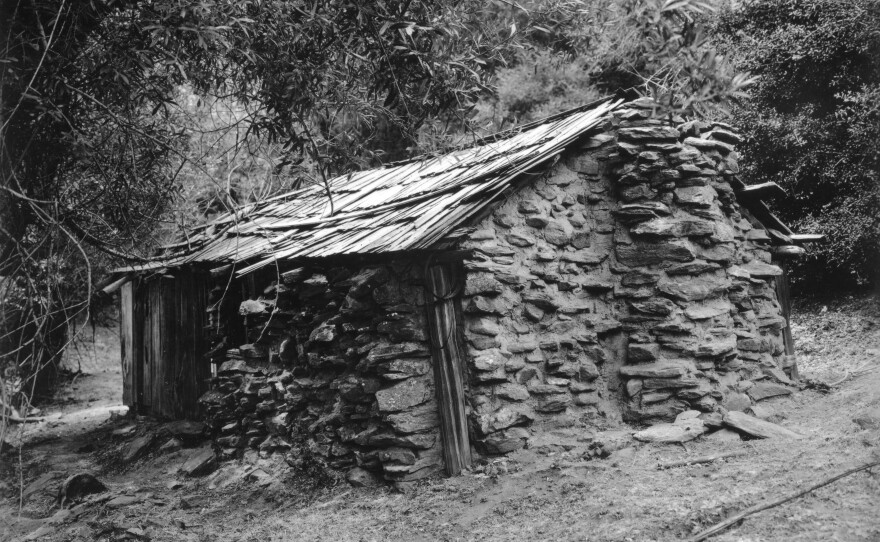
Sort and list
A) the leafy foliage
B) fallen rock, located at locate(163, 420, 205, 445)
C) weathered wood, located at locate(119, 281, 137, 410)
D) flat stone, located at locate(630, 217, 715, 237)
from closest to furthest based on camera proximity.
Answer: flat stone, located at locate(630, 217, 715, 237) < fallen rock, located at locate(163, 420, 205, 445) < the leafy foliage < weathered wood, located at locate(119, 281, 137, 410)

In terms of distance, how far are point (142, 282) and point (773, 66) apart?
1155cm

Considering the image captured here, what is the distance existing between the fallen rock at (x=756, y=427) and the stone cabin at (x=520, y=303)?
1.23ft

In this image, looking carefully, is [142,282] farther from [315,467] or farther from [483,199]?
[483,199]

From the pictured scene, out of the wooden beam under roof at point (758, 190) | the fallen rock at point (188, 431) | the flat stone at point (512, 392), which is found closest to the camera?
the flat stone at point (512, 392)

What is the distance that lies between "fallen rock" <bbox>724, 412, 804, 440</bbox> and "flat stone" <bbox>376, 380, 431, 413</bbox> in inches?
109

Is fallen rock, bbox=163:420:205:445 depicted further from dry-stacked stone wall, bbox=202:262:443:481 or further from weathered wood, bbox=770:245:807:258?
weathered wood, bbox=770:245:807:258

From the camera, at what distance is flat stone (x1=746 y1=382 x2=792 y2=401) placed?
7.15 m

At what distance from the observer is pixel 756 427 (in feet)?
20.3

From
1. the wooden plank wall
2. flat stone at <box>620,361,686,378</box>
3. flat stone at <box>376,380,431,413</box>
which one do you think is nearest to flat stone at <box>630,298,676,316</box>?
flat stone at <box>620,361,686,378</box>

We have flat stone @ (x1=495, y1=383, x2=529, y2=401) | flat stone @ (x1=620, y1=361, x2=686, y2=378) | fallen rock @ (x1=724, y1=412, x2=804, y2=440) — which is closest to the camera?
fallen rock @ (x1=724, y1=412, x2=804, y2=440)

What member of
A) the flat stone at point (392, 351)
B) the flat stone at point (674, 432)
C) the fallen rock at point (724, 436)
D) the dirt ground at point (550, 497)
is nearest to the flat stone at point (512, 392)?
the dirt ground at point (550, 497)

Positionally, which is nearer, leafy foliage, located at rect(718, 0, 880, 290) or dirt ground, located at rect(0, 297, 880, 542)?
dirt ground, located at rect(0, 297, 880, 542)

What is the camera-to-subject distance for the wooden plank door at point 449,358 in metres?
6.05

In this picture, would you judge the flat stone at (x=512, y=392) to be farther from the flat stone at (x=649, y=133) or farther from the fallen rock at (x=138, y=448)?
the fallen rock at (x=138, y=448)
